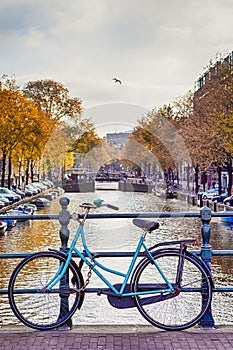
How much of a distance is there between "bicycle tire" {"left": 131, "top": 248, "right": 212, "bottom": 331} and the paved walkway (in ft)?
0.43

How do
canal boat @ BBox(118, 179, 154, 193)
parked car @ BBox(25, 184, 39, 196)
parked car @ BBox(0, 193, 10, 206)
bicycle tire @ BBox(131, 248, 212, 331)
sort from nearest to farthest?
bicycle tire @ BBox(131, 248, 212, 331), parked car @ BBox(0, 193, 10, 206), parked car @ BBox(25, 184, 39, 196), canal boat @ BBox(118, 179, 154, 193)

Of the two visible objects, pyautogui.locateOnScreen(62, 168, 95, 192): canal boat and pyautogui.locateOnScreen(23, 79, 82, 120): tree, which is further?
pyautogui.locateOnScreen(62, 168, 95, 192): canal boat

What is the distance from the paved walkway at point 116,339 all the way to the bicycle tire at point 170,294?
130 mm

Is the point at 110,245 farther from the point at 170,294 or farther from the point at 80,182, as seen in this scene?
the point at 80,182

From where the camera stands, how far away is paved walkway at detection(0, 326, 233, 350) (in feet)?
15.2

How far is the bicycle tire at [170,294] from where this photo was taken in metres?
5.15

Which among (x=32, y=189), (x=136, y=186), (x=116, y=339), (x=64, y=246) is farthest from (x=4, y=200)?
(x=136, y=186)

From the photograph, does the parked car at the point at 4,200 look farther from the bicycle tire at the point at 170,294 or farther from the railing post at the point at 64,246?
the bicycle tire at the point at 170,294

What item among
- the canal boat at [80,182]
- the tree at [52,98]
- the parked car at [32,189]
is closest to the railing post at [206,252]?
the parked car at [32,189]

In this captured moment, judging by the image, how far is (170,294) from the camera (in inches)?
207

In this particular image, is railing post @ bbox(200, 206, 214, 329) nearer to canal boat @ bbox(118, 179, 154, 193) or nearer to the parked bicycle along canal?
the parked bicycle along canal

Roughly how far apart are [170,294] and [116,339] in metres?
0.77

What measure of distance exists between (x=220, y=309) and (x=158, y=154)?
52979mm

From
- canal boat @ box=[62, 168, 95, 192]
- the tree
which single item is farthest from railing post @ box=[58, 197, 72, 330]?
canal boat @ box=[62, 168, 95, 192]
